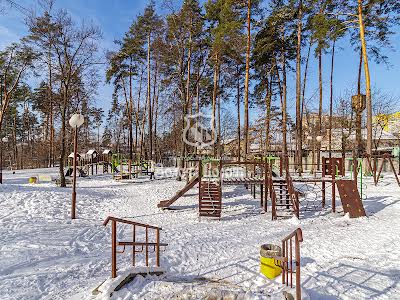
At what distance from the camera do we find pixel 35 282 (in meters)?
4.39

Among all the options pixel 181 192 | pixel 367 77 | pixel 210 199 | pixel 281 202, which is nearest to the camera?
pixel 210 199

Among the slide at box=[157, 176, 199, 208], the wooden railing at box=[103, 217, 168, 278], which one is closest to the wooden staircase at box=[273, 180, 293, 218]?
the slide at box=[157, 176, 199, 208]

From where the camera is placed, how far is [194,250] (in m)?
6.50

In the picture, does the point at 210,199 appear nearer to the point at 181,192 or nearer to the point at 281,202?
the point at 181,192

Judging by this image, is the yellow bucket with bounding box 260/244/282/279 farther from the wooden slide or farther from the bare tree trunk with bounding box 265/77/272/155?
the bare tree trunk with bounding box 265/77/272/155

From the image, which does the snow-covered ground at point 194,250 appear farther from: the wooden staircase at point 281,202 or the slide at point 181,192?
the wooden staircase at point 281,202

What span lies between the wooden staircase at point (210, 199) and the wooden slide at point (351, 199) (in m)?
4.46

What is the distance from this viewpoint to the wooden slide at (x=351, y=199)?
928cm

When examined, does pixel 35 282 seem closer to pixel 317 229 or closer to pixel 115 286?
pixel 115 286

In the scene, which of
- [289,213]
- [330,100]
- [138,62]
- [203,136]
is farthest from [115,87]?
[289,213]

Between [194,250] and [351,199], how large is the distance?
6.41 m

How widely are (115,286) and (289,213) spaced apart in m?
7.72

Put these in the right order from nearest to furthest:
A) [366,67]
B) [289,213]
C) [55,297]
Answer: [55,297] < [289,213] < [366,67]

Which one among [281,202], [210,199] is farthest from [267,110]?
[210,199]
